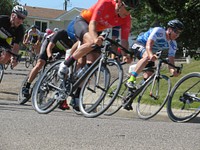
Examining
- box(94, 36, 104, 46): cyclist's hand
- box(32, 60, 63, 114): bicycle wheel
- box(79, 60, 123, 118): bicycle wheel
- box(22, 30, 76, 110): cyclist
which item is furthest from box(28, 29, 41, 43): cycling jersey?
box(94, 36, 104, 46): cyclist's hand

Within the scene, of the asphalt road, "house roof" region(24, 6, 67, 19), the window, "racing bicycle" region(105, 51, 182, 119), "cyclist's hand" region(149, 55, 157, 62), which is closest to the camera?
the asphalt road

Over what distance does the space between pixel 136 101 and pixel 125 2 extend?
2277 millimetres

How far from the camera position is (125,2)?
22.8 ft

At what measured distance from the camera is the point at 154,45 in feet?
28.0

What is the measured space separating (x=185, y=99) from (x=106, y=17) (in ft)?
5.99

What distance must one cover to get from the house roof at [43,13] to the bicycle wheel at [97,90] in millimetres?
59436

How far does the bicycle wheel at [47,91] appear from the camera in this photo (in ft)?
24.2

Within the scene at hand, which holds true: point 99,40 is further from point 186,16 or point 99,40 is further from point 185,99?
point 186,16

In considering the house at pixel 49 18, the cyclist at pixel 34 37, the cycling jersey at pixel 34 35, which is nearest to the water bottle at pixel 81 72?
the cyclist at pixel 34 37

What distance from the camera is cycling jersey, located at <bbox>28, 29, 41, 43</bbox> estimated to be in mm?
22312

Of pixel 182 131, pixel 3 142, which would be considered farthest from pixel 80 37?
pixel 3 142

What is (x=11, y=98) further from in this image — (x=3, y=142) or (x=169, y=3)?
(x=169, y=3)

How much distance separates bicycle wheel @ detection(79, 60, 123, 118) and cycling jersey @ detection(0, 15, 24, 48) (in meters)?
3.13

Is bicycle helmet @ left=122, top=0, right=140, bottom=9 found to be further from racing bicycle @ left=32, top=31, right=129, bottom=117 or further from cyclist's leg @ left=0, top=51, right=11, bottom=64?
cyclist's leg @ left=0, top=51, right=11, bottom=64
